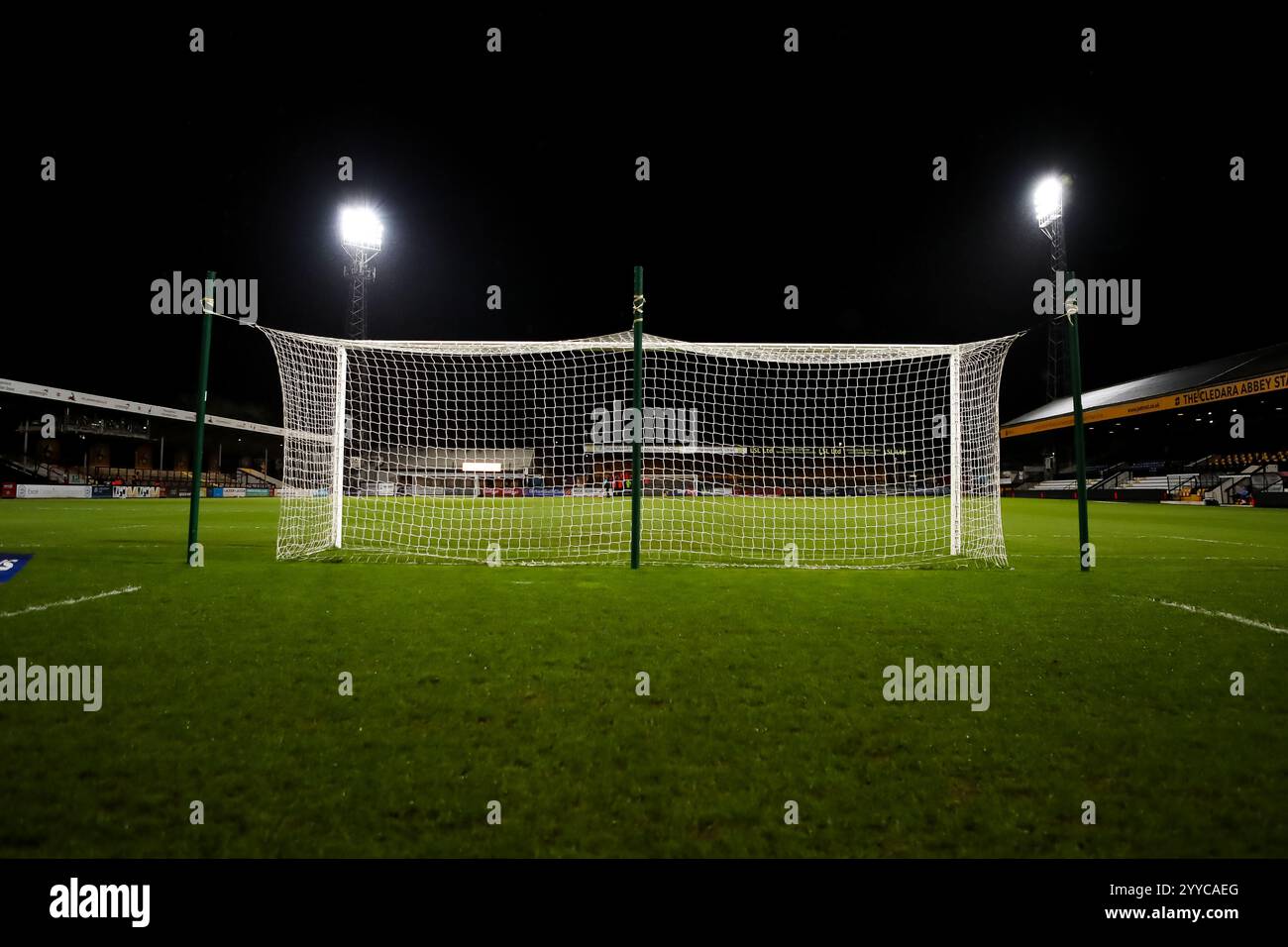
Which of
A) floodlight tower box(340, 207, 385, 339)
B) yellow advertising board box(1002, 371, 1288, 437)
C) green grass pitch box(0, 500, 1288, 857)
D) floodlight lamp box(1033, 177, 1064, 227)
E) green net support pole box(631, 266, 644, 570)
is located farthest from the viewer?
floodlight tower box(340, 207, 385, 339)

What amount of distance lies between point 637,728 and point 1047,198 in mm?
33133

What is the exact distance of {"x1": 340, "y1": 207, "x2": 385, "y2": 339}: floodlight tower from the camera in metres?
28.0

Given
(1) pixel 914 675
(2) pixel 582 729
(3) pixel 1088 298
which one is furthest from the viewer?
(3) pixel 1088 298

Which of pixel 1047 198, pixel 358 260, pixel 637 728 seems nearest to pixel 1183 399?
pixel 1047 198

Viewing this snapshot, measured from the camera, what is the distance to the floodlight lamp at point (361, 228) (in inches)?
1047

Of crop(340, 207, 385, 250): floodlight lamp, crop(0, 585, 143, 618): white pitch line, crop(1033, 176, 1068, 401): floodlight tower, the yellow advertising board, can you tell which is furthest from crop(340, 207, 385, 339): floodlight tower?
the yellow advertising board

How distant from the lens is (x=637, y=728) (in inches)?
108

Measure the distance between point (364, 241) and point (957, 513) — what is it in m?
28.5

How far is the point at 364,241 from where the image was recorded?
92.6 ft

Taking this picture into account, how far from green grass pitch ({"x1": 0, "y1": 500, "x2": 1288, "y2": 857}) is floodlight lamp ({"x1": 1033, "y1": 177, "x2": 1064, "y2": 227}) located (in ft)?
91.5

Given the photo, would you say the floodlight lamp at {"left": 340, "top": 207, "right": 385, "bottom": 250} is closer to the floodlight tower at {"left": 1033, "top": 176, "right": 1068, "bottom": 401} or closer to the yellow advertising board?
the floodlight tower at {"left": 1033, "top": 176, "right": 1068, "bottom": 401}

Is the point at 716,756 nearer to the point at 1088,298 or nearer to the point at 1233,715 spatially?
the point at 1233,715

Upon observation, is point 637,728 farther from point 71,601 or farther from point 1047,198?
point 1047,198
